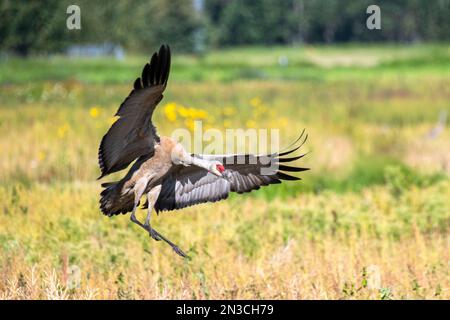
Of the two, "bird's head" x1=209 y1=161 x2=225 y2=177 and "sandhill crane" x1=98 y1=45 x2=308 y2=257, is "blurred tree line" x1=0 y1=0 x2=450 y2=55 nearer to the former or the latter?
"sandhill crane" x1=98 y1=45 x2=308 y2=257

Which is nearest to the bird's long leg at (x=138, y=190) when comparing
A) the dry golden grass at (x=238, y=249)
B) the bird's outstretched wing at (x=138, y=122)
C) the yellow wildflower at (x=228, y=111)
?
the bird's outstretched wing at (x=138, y=122)

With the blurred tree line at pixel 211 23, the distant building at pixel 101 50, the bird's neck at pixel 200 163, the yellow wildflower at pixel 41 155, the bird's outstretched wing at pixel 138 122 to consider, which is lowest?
the yellow wildflower at pixel 41 155

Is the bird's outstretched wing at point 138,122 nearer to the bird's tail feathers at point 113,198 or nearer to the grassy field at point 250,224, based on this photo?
the bird's tail feathers at point 113,198

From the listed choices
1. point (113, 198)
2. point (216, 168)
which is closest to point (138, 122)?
point (216, 168)

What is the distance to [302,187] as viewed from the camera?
1063 cm

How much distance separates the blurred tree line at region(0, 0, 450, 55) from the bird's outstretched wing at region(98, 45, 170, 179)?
39.6m

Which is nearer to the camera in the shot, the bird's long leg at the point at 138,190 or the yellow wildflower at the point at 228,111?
the bird's long leg at the point at 138,190

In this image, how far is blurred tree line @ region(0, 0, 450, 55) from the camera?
4625 cm

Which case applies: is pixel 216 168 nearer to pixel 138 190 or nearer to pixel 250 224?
pixel 138 190

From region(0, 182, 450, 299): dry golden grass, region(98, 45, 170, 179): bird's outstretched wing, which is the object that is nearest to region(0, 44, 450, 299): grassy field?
region(0, 182, 450, 299): dry golden grass

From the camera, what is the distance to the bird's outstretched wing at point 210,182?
6324mm

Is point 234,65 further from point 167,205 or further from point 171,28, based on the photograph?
point 167,205

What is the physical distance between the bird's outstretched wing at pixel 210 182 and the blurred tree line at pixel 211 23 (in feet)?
128

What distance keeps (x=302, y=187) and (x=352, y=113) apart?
7.46 m
